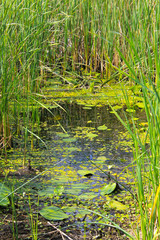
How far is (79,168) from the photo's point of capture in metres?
1.87

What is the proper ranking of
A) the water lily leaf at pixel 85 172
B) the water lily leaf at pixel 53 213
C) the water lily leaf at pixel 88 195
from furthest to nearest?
the water lily leaf at pixel 85 172 < the water lily leaf at pixel 88 195 < the water lily leaf at pixel 53 213

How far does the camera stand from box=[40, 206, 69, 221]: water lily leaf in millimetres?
1413

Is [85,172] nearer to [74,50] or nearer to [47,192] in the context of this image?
[47,192]

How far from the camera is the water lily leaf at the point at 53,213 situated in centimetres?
141

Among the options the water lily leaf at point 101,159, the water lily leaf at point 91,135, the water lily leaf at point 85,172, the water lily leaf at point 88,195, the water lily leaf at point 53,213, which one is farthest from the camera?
the water lily leaf at point 91,135

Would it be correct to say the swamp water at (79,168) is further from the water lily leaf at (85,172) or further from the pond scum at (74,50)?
the pond scum at (74,50)

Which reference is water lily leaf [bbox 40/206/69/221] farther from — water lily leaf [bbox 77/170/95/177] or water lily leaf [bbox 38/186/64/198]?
water lily leaf [bbox 77/170/95/177]

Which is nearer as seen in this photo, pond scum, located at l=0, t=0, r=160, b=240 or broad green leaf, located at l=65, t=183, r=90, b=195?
broad green leaf, located at l=65, t=183, r=90, b=195

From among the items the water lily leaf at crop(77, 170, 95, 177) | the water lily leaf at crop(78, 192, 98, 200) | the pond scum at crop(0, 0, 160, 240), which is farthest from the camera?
the pond scum at crop(0, 0, 160, 240)

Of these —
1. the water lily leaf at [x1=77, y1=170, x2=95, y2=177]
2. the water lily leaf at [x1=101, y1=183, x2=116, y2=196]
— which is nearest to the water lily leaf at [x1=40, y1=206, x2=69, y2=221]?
the water lily leaf at [x1=101, y1=183, x2=116, y2=196]

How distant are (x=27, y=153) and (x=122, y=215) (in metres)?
0.82

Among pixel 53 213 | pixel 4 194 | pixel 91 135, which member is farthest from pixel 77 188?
pixel 91 135

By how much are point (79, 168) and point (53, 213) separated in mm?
471

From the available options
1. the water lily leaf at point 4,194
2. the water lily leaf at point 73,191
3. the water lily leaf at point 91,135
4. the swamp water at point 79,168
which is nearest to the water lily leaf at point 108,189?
the swamp water at point 79,168
